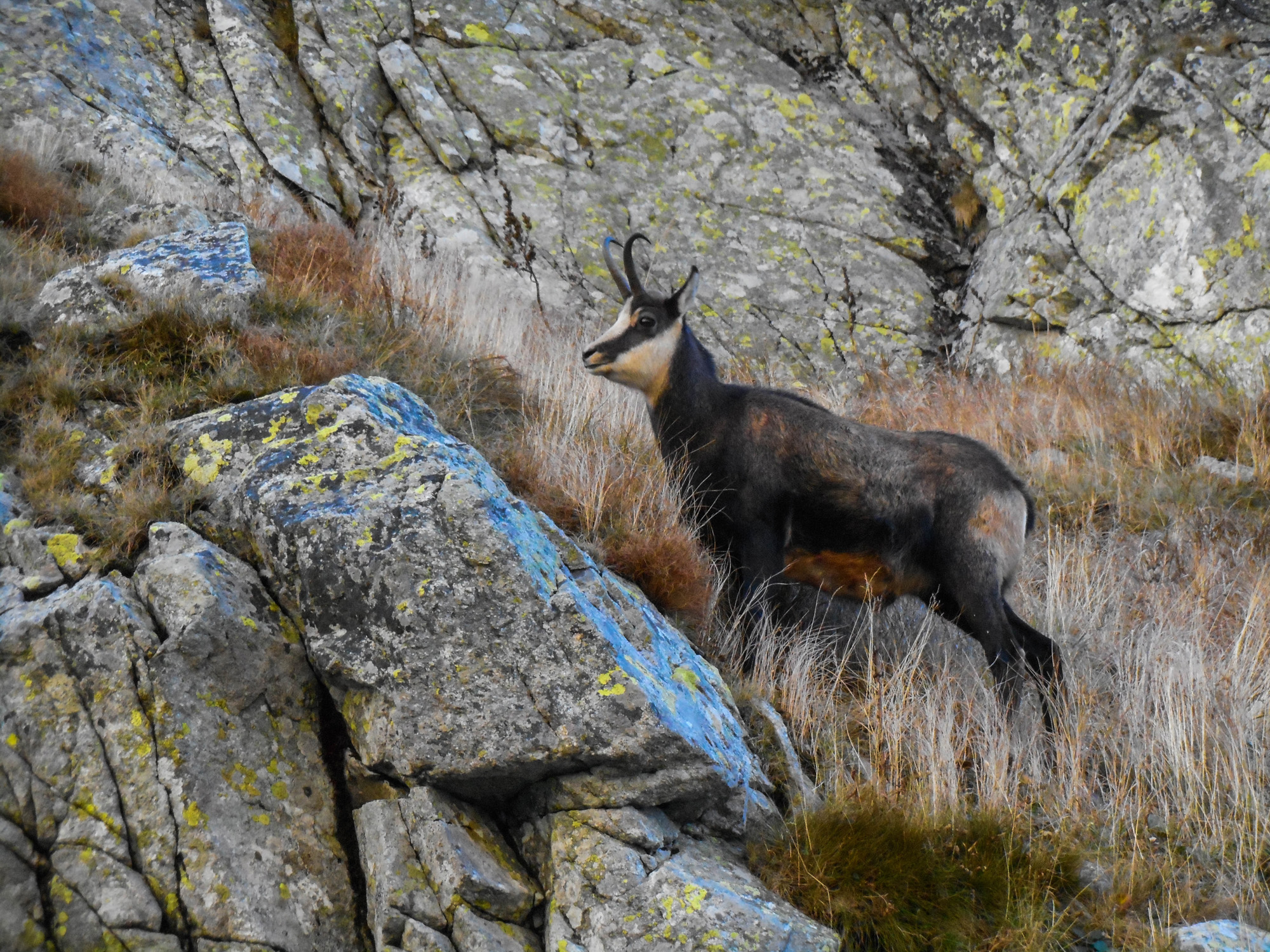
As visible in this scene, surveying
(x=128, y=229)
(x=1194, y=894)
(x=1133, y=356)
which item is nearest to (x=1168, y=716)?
(x=1194, y=894)

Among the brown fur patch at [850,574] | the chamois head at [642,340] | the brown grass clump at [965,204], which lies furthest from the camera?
the brown grass clump at [965,204]

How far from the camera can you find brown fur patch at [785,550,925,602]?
5574mm

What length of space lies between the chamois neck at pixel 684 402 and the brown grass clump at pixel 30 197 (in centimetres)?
444

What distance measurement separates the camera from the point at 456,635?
337 cm

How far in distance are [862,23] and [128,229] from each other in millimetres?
10034

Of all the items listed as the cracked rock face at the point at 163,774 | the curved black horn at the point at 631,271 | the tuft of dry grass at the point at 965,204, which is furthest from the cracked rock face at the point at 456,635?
the tuft of dry grass at the point at 965,204

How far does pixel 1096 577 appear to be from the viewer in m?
6.36

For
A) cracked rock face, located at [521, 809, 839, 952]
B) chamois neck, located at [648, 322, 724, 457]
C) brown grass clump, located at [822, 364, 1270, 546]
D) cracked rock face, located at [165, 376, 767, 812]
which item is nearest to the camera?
cracked rock face, located at [521, 809, 839, 952]

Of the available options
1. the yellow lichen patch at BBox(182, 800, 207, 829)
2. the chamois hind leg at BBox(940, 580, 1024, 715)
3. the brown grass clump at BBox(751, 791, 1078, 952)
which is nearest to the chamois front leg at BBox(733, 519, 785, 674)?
the chamois hind leg at BBox(940, 580, 1024, 715)

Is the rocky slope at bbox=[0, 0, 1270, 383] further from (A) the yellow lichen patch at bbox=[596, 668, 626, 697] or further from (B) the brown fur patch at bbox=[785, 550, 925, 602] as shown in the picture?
(A) the yellow lichen patch at bbox=[596, 668, 626, 697]

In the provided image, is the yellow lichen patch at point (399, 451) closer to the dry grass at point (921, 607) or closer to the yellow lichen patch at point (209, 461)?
the yellow lichen patch at point (209, 461)

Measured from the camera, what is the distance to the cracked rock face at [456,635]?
3.25 m

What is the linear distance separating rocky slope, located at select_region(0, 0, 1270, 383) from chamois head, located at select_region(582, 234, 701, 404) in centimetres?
385

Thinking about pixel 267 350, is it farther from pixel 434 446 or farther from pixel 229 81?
pixel 229 81
